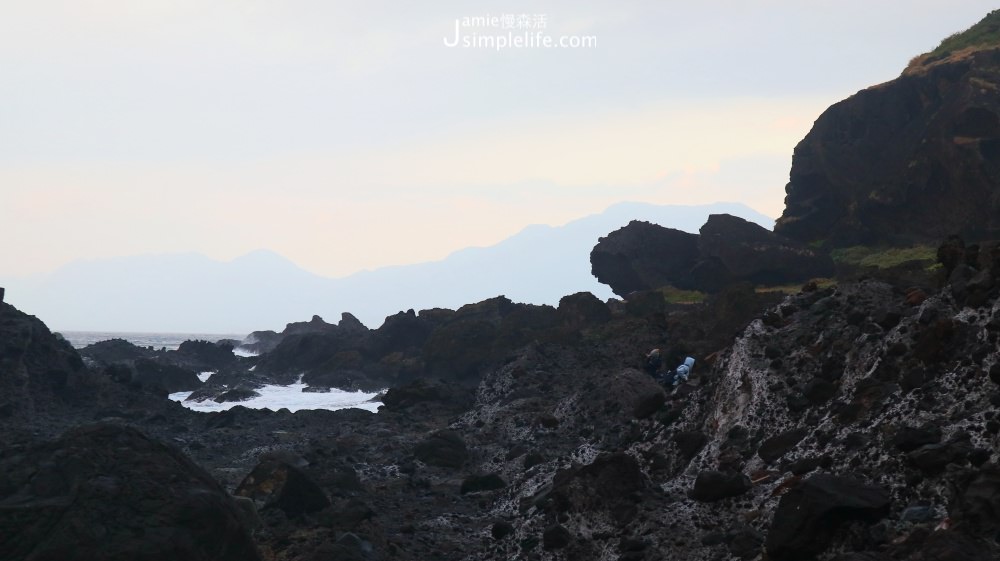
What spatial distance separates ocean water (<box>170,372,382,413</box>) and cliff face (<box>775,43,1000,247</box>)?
93.8 ft

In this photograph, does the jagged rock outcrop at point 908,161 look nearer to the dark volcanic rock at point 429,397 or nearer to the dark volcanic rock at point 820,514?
the dark volcanic rock at point 429,397

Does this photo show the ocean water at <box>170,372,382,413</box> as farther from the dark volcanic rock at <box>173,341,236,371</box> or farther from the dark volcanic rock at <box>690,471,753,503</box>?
the dark volcanic rock at <box>690,471,753,503</box>

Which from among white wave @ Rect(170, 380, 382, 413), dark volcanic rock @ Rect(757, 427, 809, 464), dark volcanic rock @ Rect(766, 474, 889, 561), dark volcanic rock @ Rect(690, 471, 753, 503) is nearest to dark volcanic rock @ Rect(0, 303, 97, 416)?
white wave @ Rect(170, 380, 382, 413)

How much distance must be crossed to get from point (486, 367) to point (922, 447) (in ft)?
124

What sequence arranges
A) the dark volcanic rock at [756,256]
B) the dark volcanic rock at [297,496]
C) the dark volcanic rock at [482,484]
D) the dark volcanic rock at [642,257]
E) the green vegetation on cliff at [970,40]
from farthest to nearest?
the dark volcanic rock at [642,257] → the green vegetation on cliff at [970,40] → the dark volcanic rock at [756,256] → the dark volcanic rock at [482,484] → the dark volcanic rock at [297,496]

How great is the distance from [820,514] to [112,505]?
30.3 ft

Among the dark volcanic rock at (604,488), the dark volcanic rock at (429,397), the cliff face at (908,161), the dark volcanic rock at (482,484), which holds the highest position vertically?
the cliff face at (908,161)

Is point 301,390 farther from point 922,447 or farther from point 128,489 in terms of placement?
point 922,447

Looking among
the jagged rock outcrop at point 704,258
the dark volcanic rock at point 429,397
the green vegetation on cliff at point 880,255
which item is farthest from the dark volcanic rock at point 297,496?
the jagged rock outcrop at point 704,258

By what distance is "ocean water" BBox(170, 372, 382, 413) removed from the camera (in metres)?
48.3

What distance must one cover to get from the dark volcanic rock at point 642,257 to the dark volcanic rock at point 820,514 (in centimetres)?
4533

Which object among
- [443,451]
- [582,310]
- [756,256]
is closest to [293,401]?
[582,310]

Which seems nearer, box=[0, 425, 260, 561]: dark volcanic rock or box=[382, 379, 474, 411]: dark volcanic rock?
box=[0, 425, 260, 561]: dark volcanic rock

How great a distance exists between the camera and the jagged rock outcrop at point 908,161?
145 feet
